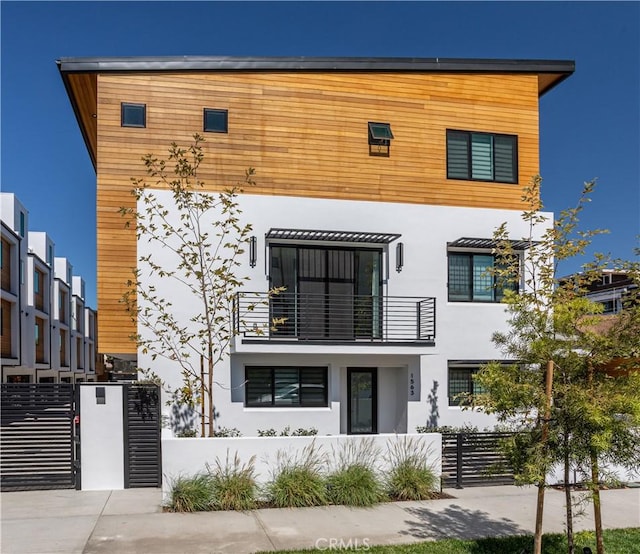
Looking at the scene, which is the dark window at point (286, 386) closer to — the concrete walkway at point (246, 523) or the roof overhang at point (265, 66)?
the concrete walkway at point (246, 523)

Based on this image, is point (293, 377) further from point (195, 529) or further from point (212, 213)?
point (195, 529)

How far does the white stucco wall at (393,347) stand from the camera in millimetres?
12539

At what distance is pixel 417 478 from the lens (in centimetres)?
973

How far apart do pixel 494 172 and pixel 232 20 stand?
7.46 metres

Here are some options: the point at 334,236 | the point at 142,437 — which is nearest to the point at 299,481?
the point at 142,437

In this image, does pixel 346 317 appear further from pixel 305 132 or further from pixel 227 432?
pixel 305 132

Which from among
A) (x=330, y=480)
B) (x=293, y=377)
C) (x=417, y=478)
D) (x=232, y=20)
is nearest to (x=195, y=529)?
(x=330, y=480)

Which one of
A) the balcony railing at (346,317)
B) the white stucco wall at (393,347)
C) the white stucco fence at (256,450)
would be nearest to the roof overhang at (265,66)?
the white stucco wall at (393,347)

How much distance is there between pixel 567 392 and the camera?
20.0ft

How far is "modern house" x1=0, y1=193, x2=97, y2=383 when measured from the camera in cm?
2956

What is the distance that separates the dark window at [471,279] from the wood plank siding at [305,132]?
4.70 ft

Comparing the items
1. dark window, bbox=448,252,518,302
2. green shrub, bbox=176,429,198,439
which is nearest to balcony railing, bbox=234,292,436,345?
dark window, bbox=448,252,518,302

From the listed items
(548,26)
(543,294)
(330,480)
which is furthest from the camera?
(548,26)

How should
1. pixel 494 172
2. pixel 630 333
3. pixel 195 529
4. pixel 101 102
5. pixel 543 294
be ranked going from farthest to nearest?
1. pixel 494 172
2. pixel 101 102
3. pixel 195 529
4. pixel 543 294
5. pixel 630 333
